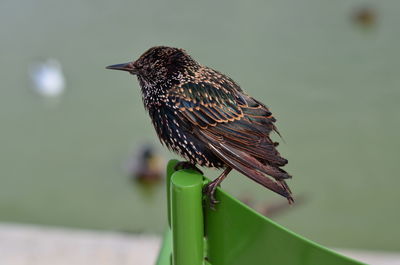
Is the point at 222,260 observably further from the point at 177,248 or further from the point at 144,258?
the point at 144,258

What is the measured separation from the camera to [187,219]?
1366mm

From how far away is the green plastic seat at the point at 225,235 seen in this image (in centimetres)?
115

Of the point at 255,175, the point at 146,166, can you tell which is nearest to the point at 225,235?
the point at 255,175

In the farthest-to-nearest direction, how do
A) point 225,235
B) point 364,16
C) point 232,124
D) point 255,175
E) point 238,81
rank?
point 364,16
point 238,81
point 232,124
point 255,175
point 225,235

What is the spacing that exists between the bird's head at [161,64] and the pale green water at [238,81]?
2.50 m

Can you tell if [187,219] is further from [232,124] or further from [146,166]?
[146,166]

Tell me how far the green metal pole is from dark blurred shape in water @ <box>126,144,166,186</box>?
3029mm

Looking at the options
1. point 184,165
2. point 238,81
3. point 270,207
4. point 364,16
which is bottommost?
point 270,207

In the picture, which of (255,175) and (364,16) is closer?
(255,175)

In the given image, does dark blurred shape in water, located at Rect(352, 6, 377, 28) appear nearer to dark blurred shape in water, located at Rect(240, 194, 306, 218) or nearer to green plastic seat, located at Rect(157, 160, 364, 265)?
dark blurred shape in water, located at Rect(240, 194, 306, 218)

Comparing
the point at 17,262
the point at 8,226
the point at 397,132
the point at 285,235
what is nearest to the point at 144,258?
the point at 17,262

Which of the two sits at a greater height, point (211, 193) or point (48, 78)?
point (211, 193)

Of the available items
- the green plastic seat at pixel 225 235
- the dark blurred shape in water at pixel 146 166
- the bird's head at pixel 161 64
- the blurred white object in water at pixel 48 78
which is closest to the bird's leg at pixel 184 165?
the green plastic seat at pixel 225 235

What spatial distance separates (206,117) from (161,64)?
0.77ft
